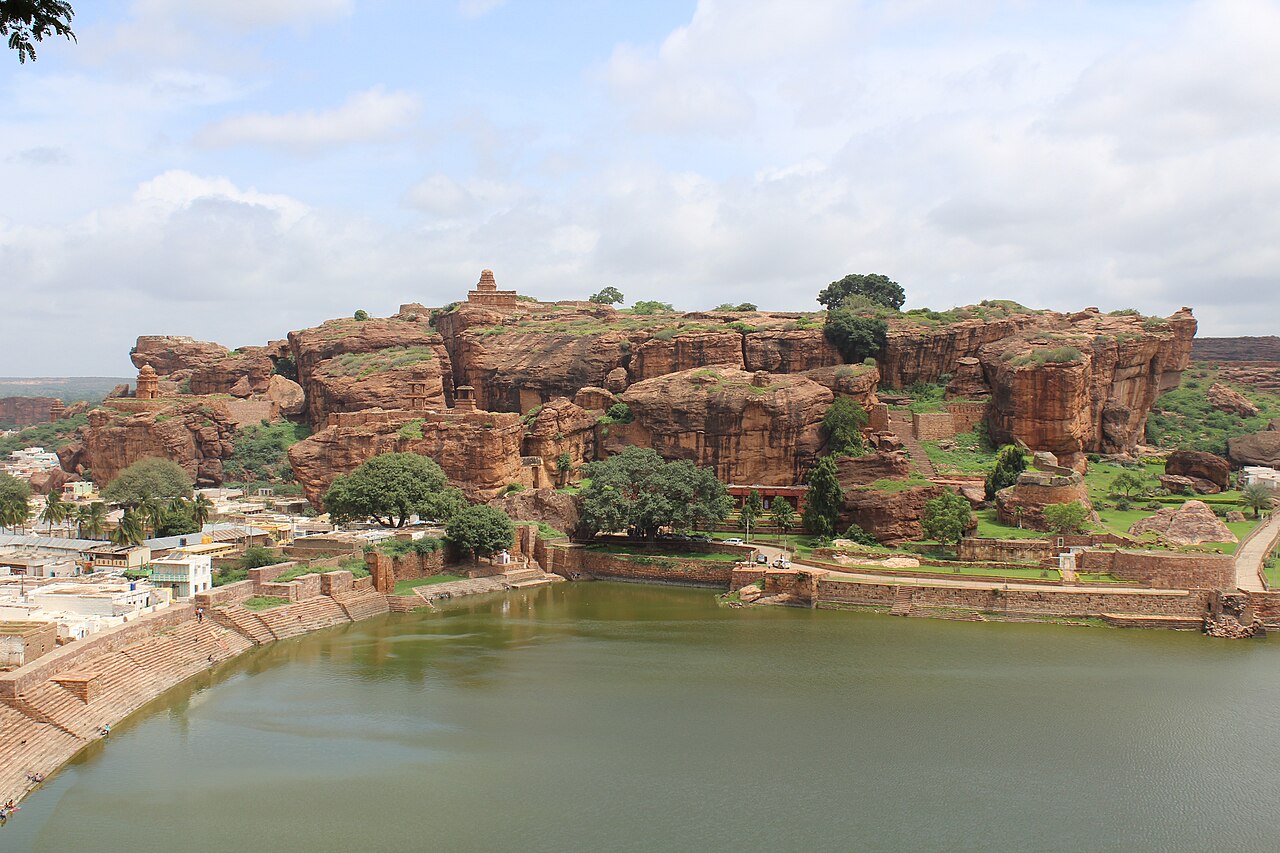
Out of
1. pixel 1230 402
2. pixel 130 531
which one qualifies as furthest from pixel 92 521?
pixel 1230 402

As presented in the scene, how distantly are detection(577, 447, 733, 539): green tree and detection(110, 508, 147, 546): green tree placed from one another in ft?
55.8

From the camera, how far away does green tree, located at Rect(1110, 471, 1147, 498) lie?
49562 mm

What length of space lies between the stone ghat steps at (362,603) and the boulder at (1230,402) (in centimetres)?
5621

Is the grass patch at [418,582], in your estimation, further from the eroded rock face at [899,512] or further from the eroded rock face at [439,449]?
the eroded rock face at [899,512]

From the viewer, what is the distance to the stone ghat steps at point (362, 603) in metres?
39.0

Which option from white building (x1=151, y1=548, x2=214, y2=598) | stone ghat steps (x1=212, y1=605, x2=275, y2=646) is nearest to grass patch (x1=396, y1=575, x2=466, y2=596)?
stone ghat steps (x1=212, y1=605, x2=275, y2=646)

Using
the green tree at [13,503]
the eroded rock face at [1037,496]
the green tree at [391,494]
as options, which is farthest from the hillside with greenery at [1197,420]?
the green tree at [13,503]

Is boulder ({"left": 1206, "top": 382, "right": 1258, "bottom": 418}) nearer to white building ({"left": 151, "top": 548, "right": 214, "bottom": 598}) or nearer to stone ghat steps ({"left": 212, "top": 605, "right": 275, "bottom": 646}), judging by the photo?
stone ghat steps ({"left": 212, "top": 605, "right": 275, "bottom": 646})

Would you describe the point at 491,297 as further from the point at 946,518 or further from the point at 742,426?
the point at 946,518

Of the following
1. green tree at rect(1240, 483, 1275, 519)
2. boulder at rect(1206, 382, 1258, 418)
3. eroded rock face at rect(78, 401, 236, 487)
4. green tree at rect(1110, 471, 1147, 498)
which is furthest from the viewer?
boulder at rect(1206, 382, 1258, 418)

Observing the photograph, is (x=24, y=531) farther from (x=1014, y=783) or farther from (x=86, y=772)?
(x=1014, y=783)

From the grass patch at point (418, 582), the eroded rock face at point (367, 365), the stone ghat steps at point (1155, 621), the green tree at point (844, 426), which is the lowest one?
the stone ghat steps at point (1155, 621)

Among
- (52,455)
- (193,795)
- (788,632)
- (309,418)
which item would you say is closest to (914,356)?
(788,632)

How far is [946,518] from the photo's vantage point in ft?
142
